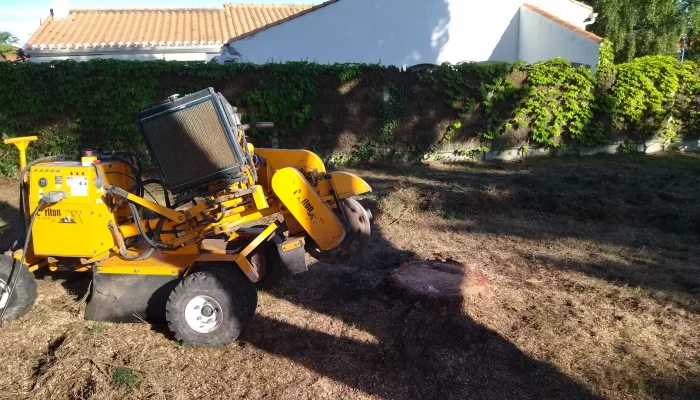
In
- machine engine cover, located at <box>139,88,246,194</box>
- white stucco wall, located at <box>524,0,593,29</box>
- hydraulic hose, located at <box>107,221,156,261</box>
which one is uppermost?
white stucco wall, located at <box>524,0,593,29</box>

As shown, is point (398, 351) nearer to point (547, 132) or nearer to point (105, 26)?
point (547, 132)

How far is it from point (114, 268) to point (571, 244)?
5346 mm

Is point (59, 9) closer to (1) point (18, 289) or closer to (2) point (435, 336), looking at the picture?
(1) point (18, 289)

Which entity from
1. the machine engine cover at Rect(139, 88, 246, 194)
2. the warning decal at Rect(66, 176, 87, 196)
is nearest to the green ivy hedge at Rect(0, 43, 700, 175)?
the warning decal at Rect(66, 176, 87, 196)

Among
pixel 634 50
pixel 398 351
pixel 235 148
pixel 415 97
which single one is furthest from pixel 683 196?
pixel 634 50

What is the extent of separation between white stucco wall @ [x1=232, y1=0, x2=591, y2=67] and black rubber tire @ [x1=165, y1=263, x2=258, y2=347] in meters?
11.4

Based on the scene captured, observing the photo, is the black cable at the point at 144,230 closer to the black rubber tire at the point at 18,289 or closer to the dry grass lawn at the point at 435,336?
the dry grass lawn at the point at 435,336

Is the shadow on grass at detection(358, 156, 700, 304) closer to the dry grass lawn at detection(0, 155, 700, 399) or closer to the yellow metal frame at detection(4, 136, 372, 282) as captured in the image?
the dry grass lawn at detection(0, 155, 700, 399)

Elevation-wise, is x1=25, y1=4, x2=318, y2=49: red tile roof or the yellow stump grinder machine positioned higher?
x1=25, y1=4, x2=318, y2=49: red tile roof

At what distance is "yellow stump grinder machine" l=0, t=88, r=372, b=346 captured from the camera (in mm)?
4402

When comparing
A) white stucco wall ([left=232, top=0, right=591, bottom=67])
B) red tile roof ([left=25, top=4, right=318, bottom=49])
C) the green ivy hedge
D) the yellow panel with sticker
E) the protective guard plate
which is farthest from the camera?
red tile roof ([left=25, top=4, right=318, bottom=49])

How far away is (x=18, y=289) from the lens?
15.7ft

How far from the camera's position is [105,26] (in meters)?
18.8

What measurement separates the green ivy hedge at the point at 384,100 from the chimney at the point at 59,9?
9.96 meters
